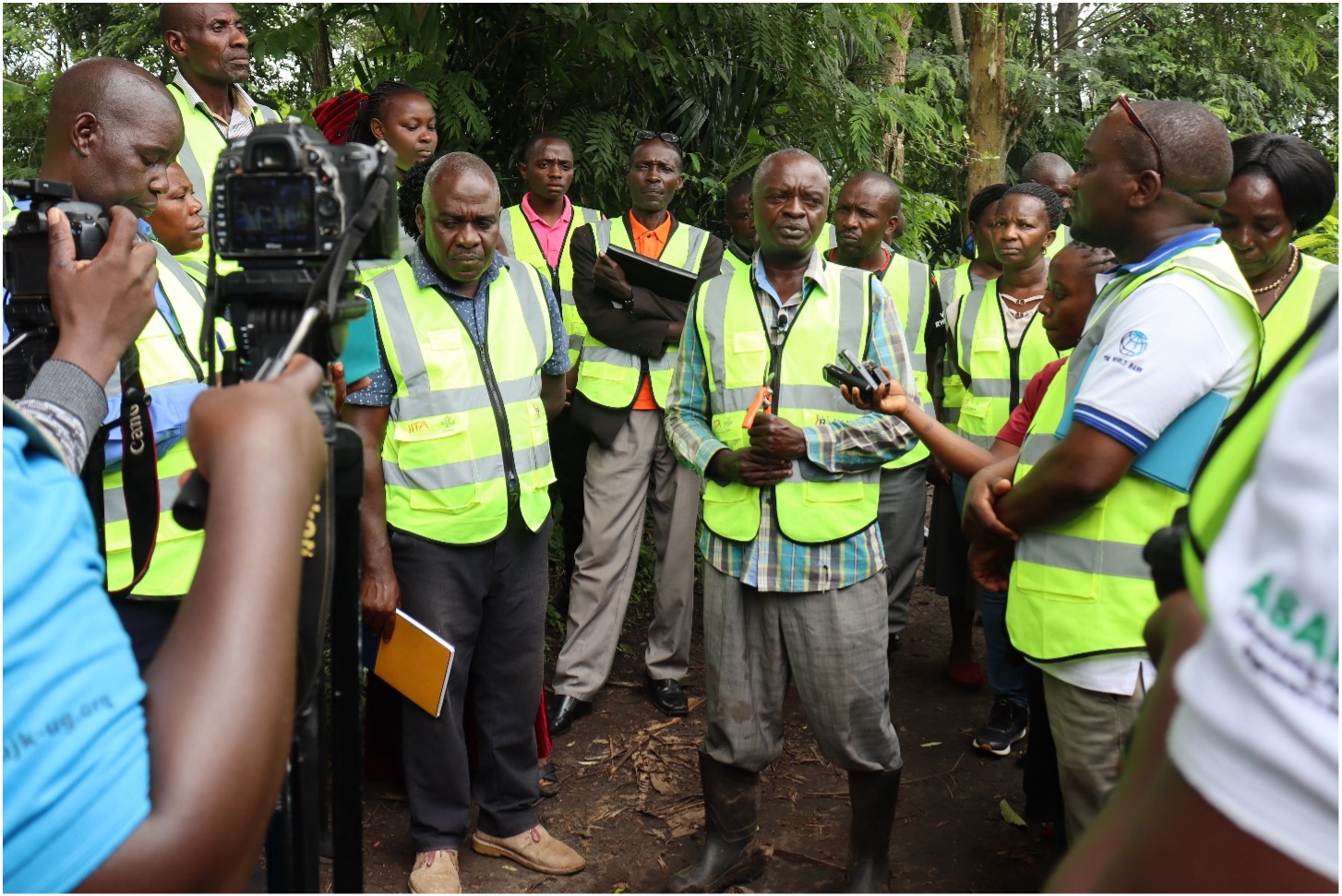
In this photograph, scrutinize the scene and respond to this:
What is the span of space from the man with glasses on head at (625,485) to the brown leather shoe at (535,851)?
1020 millimetres

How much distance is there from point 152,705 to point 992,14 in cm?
1044

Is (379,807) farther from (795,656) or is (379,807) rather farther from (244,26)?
(244,26)

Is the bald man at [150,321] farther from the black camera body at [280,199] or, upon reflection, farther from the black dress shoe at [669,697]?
the black dress shoe at [669,697]

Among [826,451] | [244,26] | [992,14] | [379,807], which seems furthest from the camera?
[992,14]

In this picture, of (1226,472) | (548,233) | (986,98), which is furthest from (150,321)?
(986,98)

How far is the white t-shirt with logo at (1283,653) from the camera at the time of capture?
0.63 m

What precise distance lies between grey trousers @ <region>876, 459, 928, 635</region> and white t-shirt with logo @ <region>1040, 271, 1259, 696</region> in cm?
247

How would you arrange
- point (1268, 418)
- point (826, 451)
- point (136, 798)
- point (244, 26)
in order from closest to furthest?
point (1268, 418)
point (136, 798)
point (826, 451)
point (244, 26)

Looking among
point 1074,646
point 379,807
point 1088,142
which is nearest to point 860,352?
point 1088,142

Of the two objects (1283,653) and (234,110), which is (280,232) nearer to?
(1283,653)

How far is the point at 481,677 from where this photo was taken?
364cm

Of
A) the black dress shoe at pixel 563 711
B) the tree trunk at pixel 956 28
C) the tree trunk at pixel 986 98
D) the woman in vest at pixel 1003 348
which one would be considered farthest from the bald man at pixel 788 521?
the tree trunk at pixel 956 28

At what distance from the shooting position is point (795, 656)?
129 inches

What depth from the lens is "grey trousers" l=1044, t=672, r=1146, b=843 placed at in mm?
2541
